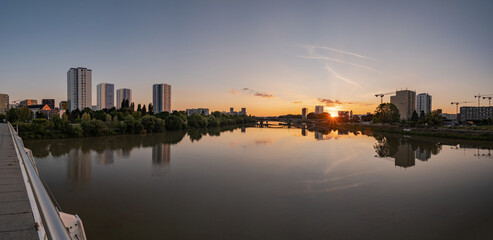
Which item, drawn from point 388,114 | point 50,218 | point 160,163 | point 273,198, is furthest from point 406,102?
point 50,218

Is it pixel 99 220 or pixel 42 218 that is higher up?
pixel 42 218

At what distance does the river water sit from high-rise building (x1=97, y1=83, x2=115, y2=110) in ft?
426

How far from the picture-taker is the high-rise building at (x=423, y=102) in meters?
113

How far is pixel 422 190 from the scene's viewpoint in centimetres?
1120

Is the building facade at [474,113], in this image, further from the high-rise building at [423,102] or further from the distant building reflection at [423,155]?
the distant building reflection at [423,155]

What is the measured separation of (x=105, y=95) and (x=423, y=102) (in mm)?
155068

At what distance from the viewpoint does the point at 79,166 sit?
606 inches

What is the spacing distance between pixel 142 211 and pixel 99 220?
1.24 meters

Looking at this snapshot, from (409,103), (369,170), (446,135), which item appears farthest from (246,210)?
(409,103)

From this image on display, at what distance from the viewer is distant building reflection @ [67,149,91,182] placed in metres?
12.8

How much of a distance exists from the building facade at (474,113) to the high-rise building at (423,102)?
12019mm

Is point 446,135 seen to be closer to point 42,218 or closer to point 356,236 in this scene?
point 356,236

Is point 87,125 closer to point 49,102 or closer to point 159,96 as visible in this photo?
point 49,102

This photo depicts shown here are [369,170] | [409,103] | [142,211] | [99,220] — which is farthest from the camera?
[409,103]
